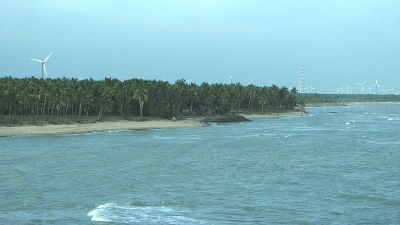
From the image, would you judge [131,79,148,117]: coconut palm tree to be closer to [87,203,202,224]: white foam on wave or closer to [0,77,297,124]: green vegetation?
[0,77,297,124]: green vegetation

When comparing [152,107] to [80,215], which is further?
[152,107]

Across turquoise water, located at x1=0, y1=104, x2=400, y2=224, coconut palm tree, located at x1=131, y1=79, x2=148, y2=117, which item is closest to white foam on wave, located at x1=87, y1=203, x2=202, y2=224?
turquoise water, located at x1=0, y1=104, x2=400, y2=224

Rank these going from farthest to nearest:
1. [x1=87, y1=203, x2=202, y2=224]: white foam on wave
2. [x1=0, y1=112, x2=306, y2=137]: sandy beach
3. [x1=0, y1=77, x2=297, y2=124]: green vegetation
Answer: [x1=0, y1=77, x2=297, y2=124]: green vegetation < [x1=0, y1=112, x2=306, y2=137]: sandy beach < [x1=87, y1=203, x2=202, y2=224]: white foam on wave

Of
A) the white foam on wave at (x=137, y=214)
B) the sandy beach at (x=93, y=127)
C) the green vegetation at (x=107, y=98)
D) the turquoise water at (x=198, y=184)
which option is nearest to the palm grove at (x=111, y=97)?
the green vegetation at (x=107, y=98)

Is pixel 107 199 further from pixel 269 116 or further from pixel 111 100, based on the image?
pixel 269 116

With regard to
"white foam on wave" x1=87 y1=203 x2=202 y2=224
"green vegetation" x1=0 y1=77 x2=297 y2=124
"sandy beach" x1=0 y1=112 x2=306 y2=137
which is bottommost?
"white foam on wave" x1=87 y1=203 x2=202 y2=224

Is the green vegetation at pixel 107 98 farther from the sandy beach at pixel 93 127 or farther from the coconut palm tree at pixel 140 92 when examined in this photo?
the sandy beach at pixel 93 127

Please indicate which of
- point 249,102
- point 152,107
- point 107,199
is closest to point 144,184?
point 107,199
